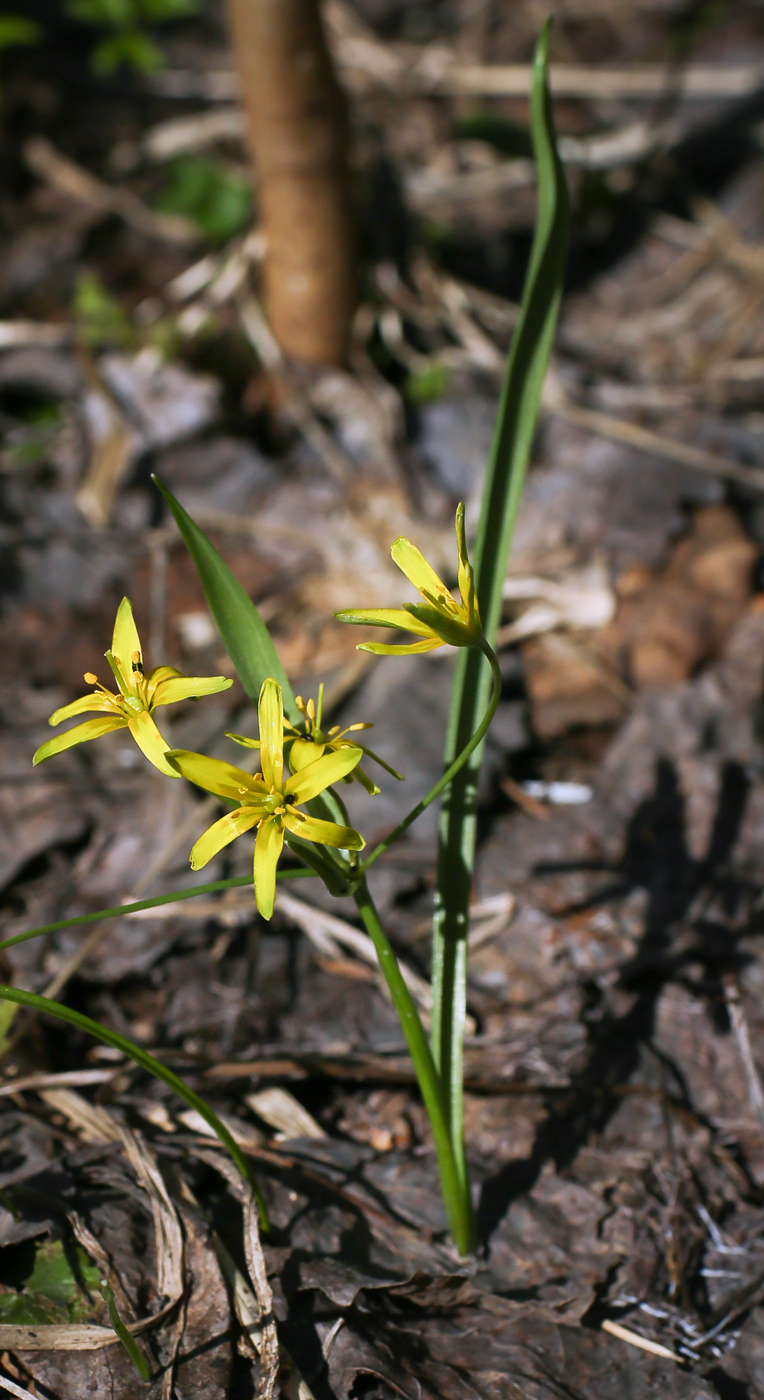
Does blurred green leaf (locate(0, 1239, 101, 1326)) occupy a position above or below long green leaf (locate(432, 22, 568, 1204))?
below

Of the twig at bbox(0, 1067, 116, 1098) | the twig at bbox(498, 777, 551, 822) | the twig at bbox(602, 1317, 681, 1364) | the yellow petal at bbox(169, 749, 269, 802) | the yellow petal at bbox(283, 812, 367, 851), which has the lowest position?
the twig at bbox(602, 1317, 681, 1364)

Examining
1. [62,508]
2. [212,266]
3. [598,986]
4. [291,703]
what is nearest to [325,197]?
[212,266]

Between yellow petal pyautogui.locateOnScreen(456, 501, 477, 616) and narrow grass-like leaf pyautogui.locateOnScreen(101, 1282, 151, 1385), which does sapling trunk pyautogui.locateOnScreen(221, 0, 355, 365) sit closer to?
yellow petal pyautogui.locateOnScreen(456, 501, 477, 616)

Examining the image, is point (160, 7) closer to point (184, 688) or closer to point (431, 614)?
point (184, 688)

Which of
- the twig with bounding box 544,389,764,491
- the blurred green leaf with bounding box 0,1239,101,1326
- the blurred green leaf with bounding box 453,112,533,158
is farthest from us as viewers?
the blurred green leaf with bounding box 453,112,533,158

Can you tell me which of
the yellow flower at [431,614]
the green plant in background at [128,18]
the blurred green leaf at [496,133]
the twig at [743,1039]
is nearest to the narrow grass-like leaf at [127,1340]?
the yellow flower at [431,614]

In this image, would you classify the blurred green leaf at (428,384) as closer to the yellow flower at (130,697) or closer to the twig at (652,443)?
the twig at (652,443)

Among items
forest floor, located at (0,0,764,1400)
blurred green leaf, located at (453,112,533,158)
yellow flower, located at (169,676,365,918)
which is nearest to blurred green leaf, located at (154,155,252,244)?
forest floor, located at (0,0,764,1400)

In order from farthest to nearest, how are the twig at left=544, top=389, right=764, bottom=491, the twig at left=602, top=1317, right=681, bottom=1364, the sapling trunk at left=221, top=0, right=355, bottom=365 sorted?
the twig at left=544, top=389, right=764, bottom=491, the sapling trunk at left=221, top=0, right=355, bottom=365, the twig at left=602, top=1317, right=681, bottom=1364
